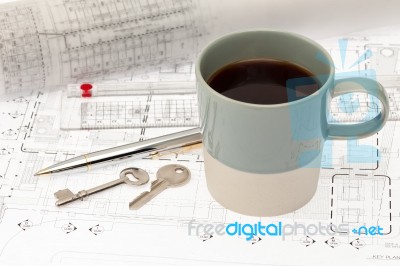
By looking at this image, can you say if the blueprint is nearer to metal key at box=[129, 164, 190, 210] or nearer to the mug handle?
metal key at box=[129, 164, 190, 210]

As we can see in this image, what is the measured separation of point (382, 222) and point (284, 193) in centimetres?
13

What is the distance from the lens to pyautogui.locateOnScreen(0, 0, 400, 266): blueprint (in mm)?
860

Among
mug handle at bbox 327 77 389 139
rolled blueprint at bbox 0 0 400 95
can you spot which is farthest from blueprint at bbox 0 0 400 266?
mug handle at bbox 327 77 389 139

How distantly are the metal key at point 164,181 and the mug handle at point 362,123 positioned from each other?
199 millimetres

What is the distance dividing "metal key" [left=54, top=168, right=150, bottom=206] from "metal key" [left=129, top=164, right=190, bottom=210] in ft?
0.06

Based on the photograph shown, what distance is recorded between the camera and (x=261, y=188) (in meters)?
0.84

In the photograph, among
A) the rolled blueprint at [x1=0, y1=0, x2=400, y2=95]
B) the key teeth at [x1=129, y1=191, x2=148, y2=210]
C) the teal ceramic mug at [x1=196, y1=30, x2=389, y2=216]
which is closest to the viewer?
the teal ceramic mug at [x1=196, y1=30, x2=389, y2=216]

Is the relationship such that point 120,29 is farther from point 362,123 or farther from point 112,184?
point 362,123

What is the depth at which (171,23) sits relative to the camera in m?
1.15

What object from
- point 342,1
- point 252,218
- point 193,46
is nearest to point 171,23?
point 193,46

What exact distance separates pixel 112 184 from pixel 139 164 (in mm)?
52

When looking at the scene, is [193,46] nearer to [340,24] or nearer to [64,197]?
[340,24]

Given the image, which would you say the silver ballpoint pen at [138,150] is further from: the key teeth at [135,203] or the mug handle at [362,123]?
the mug handle at [362,123]

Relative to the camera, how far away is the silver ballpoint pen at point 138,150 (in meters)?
0.95
